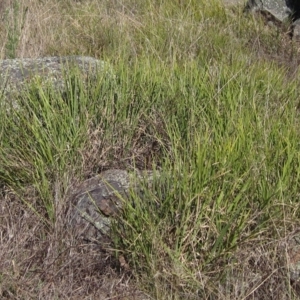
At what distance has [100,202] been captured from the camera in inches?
103

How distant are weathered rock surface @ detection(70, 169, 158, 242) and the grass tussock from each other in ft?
0.15

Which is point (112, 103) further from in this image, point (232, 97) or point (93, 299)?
point (93, 299)

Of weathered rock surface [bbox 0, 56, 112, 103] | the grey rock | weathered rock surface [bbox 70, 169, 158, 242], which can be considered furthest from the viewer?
the grey rock

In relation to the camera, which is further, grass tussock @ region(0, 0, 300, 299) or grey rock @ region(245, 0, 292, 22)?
grey rock @ region(245, 0, 292, 22)

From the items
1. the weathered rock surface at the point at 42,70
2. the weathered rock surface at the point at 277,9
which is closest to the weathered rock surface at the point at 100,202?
the weathered rock surface at the point at 42,70

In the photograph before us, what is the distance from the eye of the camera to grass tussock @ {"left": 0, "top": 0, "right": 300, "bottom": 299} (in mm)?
2385

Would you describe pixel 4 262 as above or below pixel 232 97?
below

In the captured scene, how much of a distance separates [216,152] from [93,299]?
29.2 inches

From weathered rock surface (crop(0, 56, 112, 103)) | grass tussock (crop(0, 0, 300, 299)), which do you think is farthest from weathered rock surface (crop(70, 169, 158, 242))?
weathered rock surface (crop(0, 56, 112, 103))

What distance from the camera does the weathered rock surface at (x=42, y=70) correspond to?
10.5 ft

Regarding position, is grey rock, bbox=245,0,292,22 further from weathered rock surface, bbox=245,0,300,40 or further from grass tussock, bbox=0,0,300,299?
grass tussock, bbox=0,0,300,299

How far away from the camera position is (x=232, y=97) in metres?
3.10

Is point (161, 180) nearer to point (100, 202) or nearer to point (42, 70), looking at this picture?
point (100, 202)

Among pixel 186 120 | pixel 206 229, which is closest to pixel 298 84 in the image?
pixel 186 120
